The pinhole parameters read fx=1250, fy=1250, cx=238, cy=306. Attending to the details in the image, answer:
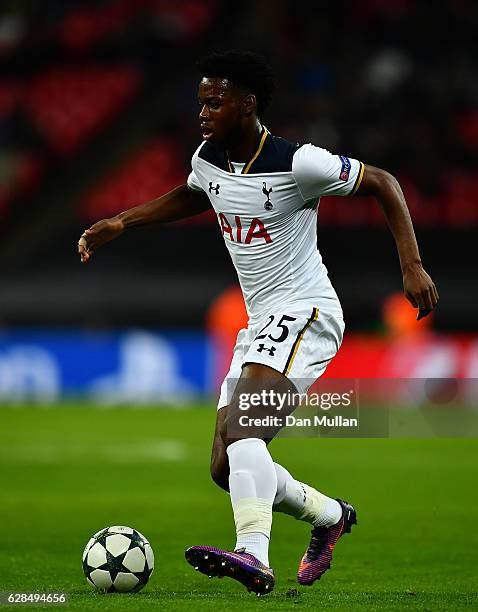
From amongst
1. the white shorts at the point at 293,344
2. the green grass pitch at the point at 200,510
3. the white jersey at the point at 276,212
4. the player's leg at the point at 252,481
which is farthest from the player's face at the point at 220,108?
the green grass pitch at the point at 200,510

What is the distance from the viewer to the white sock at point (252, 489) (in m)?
5.09

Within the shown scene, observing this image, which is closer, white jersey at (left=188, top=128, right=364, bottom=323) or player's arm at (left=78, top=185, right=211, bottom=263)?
white jersey at (left=188, top=128, right=364, bottom=323)

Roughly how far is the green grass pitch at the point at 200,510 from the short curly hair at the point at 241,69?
2207mm

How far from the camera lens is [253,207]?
18.0ft

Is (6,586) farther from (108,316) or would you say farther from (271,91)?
(108,316)

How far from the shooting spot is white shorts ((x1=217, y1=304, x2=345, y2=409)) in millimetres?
5301

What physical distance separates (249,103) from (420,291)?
1185 millimetres

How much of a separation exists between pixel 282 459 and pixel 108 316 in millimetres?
8395

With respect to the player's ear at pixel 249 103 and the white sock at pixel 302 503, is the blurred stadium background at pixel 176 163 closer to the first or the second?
the white sock at pixel 302 503

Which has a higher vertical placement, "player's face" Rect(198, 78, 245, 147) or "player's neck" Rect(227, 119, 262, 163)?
"player's face" Rect(198, 78, 245, 147)

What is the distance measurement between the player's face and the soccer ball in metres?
1.80

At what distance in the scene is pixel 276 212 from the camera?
216 inches

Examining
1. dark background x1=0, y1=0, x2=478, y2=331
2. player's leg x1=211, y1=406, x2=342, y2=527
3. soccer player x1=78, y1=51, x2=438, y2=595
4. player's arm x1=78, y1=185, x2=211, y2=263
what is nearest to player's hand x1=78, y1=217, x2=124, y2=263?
soccer player x1=78, y1=51, x2=438, y2=595

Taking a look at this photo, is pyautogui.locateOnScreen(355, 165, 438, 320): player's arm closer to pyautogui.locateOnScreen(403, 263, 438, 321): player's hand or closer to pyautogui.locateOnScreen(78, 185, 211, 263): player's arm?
pyautogui.locateOnScreen(403, 263, 438, 321): player's hand
